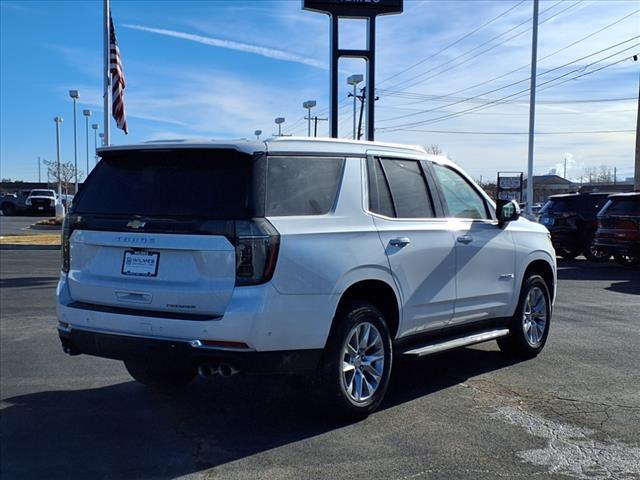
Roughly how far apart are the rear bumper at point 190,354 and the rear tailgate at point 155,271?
22 cm

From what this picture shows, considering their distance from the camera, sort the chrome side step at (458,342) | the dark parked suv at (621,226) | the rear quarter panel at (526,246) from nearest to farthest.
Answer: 1. the chrome side step at (458,342)
2. the rear quarter panel at (526,246)
3. the dark parked suv at (621,226)

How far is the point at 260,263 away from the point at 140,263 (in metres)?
0.89

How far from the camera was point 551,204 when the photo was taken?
19.2 m

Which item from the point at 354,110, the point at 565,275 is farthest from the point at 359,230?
the point at 354,110

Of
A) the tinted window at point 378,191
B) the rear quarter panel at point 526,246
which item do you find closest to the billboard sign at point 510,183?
the rear quarter panel at point 526,246

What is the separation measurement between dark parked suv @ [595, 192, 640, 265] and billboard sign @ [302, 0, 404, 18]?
6.99m

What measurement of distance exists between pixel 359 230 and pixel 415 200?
3.15ft

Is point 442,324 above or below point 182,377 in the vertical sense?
above

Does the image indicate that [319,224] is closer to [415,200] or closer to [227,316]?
[227,316]

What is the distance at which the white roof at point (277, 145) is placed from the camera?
177 inches

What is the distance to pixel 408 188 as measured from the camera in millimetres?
5578

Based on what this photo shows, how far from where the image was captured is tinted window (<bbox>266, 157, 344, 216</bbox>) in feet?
14.7

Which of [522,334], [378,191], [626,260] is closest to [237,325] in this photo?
[378,191]

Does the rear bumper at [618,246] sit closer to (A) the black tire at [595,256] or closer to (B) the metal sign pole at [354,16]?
(A) the black tire at [595,256]
